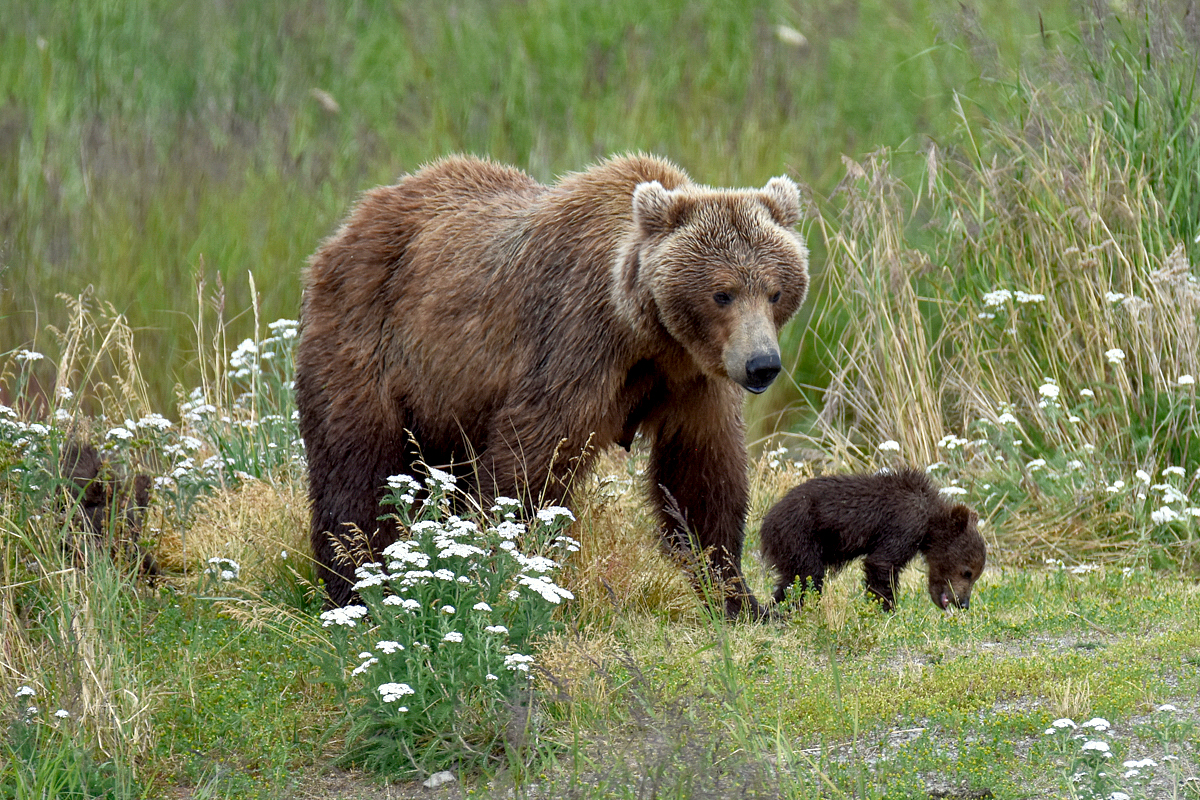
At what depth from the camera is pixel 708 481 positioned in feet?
19.5

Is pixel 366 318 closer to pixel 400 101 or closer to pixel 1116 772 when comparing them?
pixel 1116 772

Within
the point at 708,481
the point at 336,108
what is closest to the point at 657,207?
the point at 708,481

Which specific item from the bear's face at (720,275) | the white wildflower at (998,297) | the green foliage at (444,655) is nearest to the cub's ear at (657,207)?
the bear's face at (720,275)

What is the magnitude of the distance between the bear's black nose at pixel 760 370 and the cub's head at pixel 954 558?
65.2 inches

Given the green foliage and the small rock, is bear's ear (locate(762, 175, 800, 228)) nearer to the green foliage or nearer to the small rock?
the green foliage

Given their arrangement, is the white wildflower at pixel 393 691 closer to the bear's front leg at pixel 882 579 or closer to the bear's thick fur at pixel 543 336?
the bear's thick fur at pixel 543 336

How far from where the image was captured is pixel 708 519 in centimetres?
602

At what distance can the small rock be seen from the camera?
13.7 feet

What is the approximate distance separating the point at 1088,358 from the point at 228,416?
507 cm

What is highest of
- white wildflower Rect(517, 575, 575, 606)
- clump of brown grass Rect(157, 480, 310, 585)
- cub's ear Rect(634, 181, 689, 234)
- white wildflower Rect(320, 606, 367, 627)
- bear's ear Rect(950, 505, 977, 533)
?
cub's ear Rect(634, 181, 689, 234)

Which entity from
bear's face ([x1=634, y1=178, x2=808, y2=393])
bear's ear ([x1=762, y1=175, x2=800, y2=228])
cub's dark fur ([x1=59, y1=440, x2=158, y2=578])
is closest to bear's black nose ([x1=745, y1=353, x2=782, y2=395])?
bear's face ([x1=634, y1=178, x2=808, y2=393])

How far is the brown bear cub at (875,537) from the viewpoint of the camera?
629cm

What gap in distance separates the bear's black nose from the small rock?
183cm

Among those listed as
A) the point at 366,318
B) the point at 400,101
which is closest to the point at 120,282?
the point at 400,101
